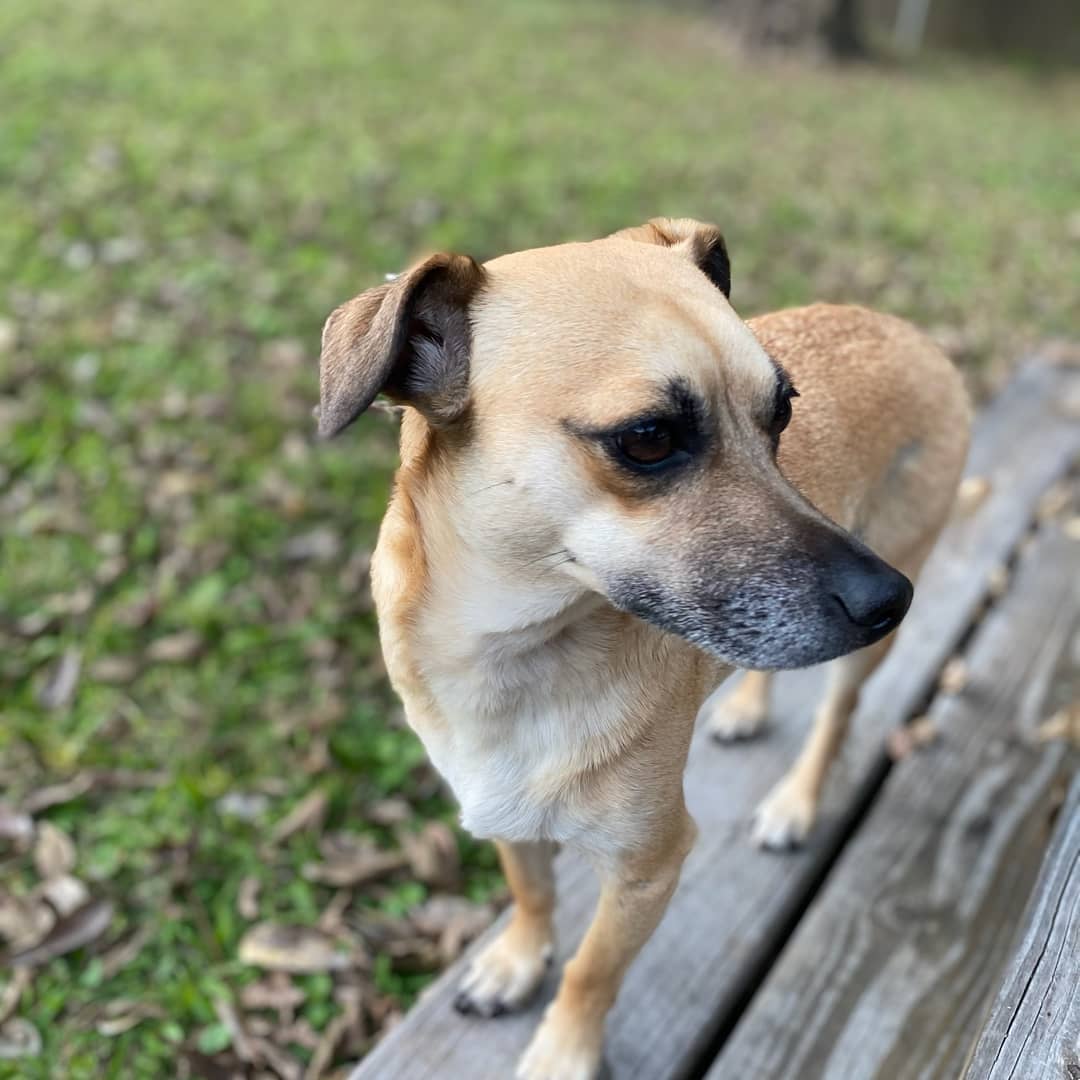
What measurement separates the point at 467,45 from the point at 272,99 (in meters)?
3.10

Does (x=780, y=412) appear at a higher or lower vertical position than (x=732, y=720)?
higher

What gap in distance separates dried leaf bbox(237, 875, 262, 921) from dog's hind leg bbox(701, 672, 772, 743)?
1.39m

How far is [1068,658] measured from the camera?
3.37m

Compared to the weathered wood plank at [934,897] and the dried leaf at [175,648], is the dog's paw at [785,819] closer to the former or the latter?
the weathered wood plank at [934,897]

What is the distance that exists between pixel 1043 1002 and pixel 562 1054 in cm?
103

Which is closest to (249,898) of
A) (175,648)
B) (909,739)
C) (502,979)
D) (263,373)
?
(502,979)

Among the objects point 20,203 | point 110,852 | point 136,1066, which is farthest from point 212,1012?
point 20,203

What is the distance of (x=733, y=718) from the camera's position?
308 cm

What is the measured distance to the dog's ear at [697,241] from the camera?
2014mm

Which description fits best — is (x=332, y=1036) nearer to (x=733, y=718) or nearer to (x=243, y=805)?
(x=243, y=805)

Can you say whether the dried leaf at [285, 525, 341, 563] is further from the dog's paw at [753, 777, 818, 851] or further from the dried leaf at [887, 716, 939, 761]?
the dried leaf at [887, 716, 939, 761]

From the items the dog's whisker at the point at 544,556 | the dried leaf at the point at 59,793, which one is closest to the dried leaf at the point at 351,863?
the dried leaf at the point at 59,793

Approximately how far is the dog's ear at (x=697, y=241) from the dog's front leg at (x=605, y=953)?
106 centimetres

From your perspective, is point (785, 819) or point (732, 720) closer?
point (785, 819)
